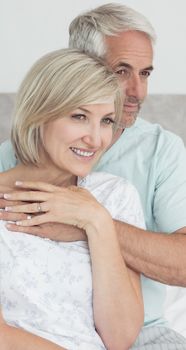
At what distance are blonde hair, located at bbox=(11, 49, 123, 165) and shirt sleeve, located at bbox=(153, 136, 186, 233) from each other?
0.29 metres

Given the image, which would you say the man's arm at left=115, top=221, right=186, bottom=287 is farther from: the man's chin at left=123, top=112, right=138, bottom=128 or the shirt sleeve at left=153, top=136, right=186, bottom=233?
the man's chin at left=123, top=112, right=138, bottom=128

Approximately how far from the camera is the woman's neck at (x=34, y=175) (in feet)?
5.52

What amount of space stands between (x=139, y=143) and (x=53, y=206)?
487mm

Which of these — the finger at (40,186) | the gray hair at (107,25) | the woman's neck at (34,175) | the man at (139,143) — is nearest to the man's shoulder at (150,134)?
the man at (139,143)

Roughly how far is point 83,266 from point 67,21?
1.60 metres

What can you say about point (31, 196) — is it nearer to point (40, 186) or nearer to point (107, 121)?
point (40, 186)

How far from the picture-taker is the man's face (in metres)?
1.90

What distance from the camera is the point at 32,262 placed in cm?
152

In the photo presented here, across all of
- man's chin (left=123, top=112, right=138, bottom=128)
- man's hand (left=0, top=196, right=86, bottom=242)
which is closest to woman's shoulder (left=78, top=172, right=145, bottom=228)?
man's hand (left=0, top=196, right=86, bottom=242)

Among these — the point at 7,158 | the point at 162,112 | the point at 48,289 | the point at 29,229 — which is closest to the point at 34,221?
the point at 29,229

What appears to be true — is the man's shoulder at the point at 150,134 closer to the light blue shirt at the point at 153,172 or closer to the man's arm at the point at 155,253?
the light blue shirt at the point at 153,172

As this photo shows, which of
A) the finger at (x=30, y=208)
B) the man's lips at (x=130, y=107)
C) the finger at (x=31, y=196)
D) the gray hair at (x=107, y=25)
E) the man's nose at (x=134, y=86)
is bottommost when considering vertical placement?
the finger at (x=30, y=208)

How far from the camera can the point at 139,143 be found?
1966 mm

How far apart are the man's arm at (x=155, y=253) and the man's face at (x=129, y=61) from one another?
384 mm
